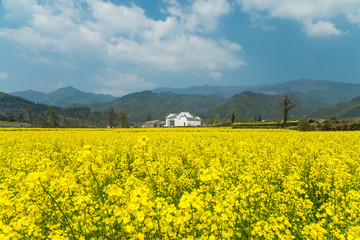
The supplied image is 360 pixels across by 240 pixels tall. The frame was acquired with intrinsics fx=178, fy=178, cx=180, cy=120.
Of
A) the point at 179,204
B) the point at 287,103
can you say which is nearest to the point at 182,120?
the point at 287,103

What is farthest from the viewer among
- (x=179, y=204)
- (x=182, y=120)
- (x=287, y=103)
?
(x=182, y=120)

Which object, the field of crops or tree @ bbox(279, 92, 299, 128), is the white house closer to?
tree @ bbox(279, 92, 299, 128)

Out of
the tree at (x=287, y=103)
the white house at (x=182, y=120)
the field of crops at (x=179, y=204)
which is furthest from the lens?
the white house at (x=182, y=120)

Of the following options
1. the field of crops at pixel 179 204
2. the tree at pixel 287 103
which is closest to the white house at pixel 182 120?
the tree at pixel 287 103

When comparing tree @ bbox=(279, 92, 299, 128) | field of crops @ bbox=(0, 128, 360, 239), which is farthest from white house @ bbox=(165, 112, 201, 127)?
field of crops @ bbox=(0, 128, 360, 239)

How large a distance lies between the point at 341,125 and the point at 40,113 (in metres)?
238

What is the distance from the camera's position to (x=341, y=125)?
27031 mm

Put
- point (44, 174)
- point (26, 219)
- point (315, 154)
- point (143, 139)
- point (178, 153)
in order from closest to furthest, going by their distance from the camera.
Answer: point (44, 174)
point (26, 219)
point (143, 139)
point (315, 154)
point (178, 153)

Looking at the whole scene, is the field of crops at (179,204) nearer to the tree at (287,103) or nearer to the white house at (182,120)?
the tree at (287,103)

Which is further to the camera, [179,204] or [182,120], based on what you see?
[182,120]

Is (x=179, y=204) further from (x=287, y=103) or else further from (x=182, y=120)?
(x=182, y=120)

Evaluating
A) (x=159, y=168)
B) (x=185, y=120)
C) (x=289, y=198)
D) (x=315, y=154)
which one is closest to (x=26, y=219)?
(x=159, y=168)

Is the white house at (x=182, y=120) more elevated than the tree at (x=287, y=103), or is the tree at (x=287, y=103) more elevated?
the tree at (x=287, y=103)

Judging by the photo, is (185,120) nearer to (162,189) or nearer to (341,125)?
(341,125)
